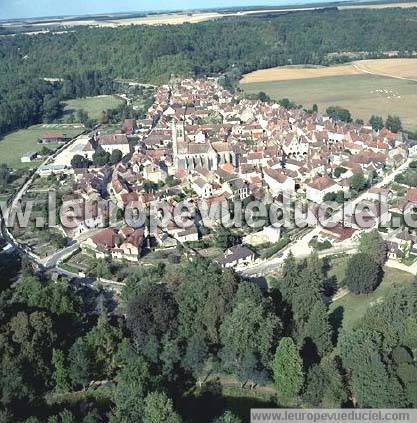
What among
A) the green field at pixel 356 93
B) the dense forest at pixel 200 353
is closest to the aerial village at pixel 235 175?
the dense forest at pixel 200 353

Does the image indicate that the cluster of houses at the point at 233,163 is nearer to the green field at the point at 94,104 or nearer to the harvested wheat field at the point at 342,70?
the green field at the point at 94,104

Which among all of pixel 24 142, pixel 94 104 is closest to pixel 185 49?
pixel 94 104

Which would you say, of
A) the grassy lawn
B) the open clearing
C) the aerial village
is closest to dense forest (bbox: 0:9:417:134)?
the open clearing

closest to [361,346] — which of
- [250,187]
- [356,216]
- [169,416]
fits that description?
[169,416]

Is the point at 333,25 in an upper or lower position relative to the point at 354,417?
upper

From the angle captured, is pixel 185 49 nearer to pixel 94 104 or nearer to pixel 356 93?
pixel 94 104

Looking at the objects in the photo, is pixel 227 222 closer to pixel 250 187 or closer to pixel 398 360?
pixel 250 187

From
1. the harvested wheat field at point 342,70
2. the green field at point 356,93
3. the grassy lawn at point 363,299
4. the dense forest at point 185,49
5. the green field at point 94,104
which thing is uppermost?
the dense forest at point 185,49

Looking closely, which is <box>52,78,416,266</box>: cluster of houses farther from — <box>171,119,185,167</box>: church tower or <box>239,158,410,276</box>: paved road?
<box>239,158,410,276</box>: paved road
